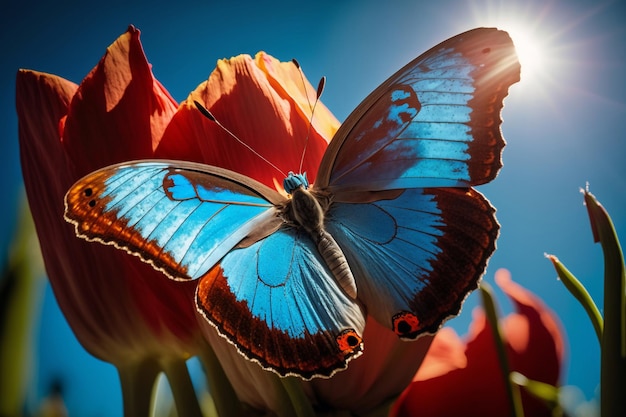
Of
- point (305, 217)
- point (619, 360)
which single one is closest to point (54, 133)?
point (305, 217)

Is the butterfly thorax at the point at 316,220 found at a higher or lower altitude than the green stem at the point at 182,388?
higher

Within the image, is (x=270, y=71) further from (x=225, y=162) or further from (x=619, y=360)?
(x=619, y=360)

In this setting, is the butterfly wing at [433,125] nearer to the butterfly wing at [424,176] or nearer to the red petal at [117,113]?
the butterfly wing at [424,176]

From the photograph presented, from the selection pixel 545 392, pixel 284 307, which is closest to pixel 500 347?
pixel 545 392

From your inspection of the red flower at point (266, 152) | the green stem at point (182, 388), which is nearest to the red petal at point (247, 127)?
the red flower at point (266, 152)

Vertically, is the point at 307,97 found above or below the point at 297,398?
above

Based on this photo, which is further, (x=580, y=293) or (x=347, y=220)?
(x=347, y=220)

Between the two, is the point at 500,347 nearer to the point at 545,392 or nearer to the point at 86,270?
the point at 545,392

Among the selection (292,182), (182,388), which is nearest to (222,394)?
(182,388)

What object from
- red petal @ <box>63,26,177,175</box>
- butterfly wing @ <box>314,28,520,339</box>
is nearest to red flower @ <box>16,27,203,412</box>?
red petal @ <box>63,26,177,175</box>
